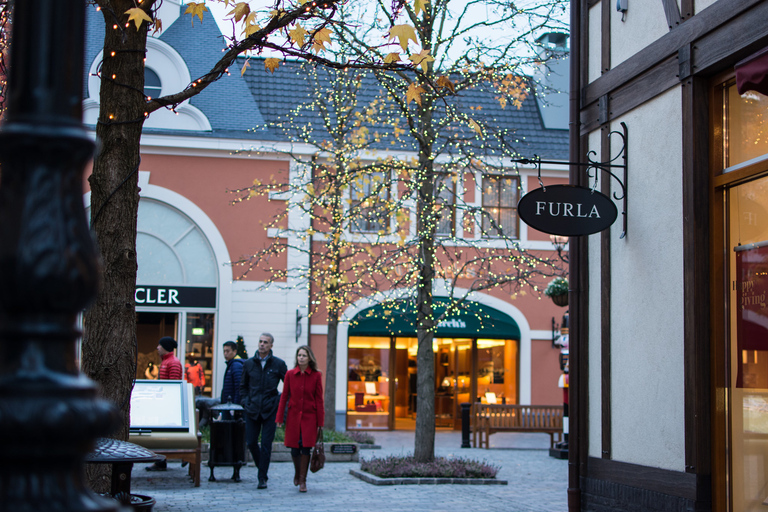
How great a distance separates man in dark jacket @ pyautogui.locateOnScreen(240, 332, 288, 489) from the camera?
36.5ft

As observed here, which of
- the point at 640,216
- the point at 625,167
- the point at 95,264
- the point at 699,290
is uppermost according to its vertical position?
the point at 625,167

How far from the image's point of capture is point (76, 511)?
5.49 feet

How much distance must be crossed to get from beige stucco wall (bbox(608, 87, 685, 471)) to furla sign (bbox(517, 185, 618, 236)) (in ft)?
1.23

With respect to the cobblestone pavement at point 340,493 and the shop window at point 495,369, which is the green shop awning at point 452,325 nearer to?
the shop window at point 495,369

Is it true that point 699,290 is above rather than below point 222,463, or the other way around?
above

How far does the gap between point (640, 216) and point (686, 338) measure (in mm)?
1271

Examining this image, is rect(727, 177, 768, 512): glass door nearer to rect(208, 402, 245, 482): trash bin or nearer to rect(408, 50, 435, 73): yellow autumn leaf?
rect(408, 50, 435, 73): yellow autumn leaf

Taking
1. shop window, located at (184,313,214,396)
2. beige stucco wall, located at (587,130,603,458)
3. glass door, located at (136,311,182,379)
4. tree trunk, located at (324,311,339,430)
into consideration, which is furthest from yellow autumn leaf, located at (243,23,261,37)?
glass door, located at (136,311,182,379)

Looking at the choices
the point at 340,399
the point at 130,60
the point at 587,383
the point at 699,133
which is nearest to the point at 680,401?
the point at 587,383

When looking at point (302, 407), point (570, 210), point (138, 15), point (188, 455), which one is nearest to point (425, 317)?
point (302, 407)

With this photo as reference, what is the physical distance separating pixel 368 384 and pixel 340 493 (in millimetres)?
12103

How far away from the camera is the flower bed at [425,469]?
38.9ft

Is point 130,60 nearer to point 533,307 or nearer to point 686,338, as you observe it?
point 686,338

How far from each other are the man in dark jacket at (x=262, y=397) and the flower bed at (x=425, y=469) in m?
1.66
